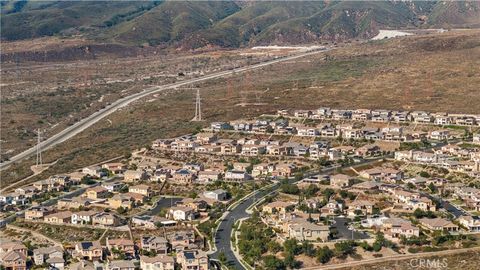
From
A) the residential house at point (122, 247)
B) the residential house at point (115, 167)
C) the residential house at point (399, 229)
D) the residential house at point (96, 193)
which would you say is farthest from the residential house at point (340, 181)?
the residential house at point (115, 167)

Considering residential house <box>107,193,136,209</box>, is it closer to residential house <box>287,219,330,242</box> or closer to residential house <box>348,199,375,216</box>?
residential house <box>287,219,330,242</box>

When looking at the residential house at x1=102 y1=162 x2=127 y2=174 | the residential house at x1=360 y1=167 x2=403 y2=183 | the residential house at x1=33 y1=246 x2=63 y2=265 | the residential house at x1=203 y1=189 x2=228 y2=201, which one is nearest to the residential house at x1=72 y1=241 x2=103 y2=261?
the residential house at x1=33 y1=246 x2=63 y2=265

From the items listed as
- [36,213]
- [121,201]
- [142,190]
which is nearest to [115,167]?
[142,190]

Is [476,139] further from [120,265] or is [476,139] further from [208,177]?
[120,265]

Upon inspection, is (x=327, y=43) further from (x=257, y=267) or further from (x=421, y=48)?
(x=257, y=267)

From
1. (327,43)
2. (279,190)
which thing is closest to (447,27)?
(327,43)

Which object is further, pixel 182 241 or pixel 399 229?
pixel 182 241
